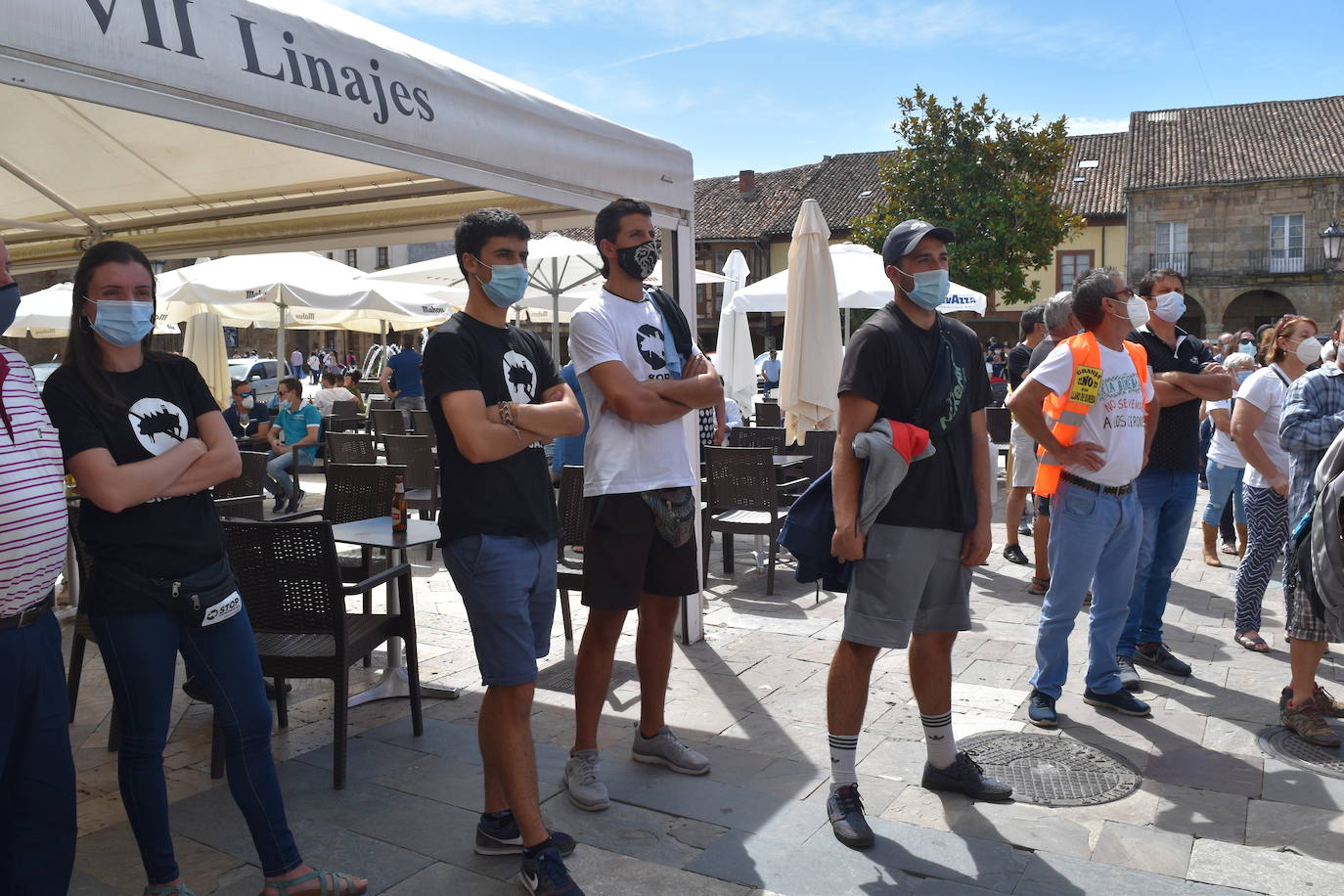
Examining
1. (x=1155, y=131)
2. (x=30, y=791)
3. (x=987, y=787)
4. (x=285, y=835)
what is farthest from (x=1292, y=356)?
(x=1155, y=131)

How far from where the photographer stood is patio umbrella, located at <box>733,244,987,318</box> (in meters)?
10.1

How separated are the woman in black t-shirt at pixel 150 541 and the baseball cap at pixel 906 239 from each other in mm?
2026

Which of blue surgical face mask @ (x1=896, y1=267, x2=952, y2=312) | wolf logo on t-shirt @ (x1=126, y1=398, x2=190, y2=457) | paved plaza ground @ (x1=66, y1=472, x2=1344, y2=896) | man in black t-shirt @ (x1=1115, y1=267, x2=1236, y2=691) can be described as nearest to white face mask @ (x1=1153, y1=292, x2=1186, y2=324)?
man in black t-shirt @ (x1=1115, y1=267, x2=1236, y2=691)

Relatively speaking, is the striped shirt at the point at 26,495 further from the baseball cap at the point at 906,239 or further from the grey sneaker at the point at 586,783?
the baseball cap at the point at 906,239

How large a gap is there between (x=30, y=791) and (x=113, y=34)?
6.33ft

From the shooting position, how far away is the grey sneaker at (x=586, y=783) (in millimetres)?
3408

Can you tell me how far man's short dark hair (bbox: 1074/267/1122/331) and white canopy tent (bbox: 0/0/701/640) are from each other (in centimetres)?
188

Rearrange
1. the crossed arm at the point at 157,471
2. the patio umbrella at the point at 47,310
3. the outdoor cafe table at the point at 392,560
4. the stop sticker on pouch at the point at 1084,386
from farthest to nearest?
1. the patio umbrella at the point at 47,310
2. the outdoor cafe table at the point at 392,560
3. the stop sticker on pouch at the point at 1084,386
4. the crossed arm at the point at 157,471

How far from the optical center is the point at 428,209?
5750 millimetres

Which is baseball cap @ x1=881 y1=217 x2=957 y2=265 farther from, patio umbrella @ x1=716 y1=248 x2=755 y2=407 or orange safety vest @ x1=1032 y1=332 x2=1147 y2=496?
patio umbrella @ x1=716 y1=248 x2=755 y2=407

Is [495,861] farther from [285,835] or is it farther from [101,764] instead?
[101,764]

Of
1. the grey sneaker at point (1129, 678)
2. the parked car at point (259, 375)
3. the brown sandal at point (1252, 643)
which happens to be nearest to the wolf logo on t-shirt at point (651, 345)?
the grey sneaker at point (1129, 678)

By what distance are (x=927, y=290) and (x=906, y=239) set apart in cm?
19

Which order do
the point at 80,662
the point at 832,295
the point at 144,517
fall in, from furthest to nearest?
the point at 832,295 < the point at 80,662 < the point at 144,517
